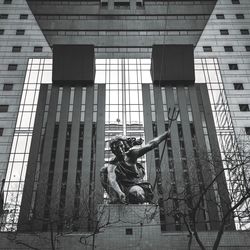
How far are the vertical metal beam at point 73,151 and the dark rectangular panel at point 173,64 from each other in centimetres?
1241

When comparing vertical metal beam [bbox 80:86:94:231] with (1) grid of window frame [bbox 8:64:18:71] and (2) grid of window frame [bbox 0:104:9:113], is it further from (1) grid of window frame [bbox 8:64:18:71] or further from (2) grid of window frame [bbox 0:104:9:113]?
(1) grid of window frame [bbox 8:64:18:71]

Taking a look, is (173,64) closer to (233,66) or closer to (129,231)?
(233,66)

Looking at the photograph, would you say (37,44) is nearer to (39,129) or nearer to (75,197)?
(39,129)

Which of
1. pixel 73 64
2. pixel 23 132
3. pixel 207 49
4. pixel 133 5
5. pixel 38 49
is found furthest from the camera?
pixel 133 5

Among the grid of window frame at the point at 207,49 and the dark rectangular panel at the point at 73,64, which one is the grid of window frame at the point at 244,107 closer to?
the grid of window frame at the point at 207,49

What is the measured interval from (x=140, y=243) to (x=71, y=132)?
32695mm

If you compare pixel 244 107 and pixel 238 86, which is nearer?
pixel 244 107

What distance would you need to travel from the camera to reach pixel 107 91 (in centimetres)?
5112

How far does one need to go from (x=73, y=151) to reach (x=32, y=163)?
5.57 meters

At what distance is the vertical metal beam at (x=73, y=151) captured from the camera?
37144 millimetres

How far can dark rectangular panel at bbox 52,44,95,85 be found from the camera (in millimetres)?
50719

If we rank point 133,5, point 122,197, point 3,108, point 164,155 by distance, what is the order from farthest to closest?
point 133,5 < point 3,108 < point 164,155 < point 122,197


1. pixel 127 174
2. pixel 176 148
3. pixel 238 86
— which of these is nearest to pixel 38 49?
pixel 176 148

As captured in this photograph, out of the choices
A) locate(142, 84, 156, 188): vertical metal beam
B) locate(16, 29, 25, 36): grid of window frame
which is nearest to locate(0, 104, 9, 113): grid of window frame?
locate(16, 29, 25, 36): grid of window frame
